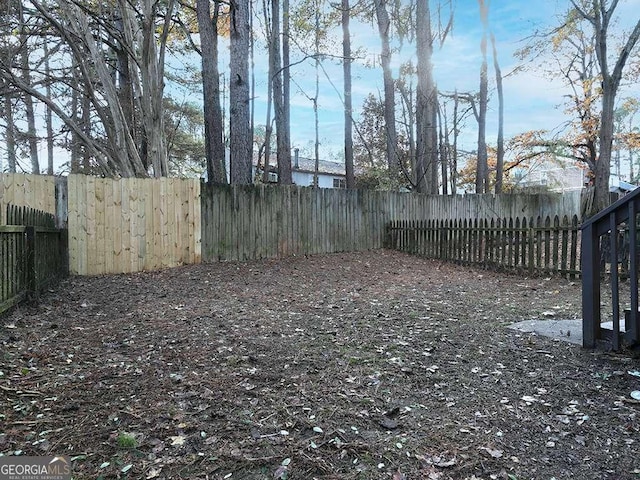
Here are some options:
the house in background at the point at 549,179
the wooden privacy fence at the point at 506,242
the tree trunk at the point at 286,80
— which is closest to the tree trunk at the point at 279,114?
the tree trunk at the point at 286,80

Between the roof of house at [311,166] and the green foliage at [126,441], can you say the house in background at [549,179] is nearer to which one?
the roof of house at [311,166]

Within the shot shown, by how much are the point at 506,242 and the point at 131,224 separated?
22.5ft

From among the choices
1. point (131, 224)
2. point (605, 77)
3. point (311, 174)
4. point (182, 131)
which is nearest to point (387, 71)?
point (605, 77)

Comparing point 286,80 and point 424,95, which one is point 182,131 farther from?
point 424,95

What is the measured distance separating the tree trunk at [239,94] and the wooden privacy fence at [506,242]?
14.2 ft

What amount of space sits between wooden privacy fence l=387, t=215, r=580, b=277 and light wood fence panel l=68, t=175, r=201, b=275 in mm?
5146

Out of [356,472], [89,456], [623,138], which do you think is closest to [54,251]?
[89,456]

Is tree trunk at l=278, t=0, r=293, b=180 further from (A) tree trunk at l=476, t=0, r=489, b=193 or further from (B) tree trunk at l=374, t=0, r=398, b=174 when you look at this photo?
(A) tree trunk at l=476, t=0, r=489, b=193

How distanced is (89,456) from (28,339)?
2.11 m

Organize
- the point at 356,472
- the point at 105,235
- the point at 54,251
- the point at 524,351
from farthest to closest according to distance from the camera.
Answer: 1. the point at 105,235
2. the point at 54,251
3. the point at 524,351
4. the point at 356,472

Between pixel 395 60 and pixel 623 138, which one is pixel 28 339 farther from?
pixel 623 138

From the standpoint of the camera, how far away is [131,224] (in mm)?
7234

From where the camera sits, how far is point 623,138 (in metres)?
19.8

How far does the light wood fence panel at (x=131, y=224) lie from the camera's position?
22.6 feet
